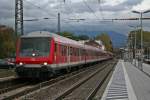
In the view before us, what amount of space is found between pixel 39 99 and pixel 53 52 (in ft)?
28.5

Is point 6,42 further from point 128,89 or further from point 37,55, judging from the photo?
point 128,89

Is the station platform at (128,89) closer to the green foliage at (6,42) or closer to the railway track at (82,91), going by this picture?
the railway track at (82,91)

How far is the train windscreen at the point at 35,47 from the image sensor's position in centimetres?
2538

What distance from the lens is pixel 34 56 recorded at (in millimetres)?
25047

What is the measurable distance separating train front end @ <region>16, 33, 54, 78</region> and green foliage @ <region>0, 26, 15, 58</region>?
61.5m

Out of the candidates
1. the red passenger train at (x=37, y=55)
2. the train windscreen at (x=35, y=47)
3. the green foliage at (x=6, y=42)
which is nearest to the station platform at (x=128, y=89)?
the red passenger train at (x=37, y=55)

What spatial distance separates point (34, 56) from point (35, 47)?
0.79 m

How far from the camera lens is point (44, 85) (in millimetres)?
24156

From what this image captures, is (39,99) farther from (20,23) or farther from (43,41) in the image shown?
(20,23)

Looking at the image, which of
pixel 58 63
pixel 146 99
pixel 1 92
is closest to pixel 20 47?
pixel 58 63

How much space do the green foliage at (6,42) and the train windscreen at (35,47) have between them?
2419 inches

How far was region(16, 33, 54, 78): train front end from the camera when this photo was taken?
24.7 m

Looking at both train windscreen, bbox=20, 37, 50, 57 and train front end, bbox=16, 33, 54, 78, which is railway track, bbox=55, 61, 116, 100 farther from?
train windscreen, bbox=20, 37, 50, 57

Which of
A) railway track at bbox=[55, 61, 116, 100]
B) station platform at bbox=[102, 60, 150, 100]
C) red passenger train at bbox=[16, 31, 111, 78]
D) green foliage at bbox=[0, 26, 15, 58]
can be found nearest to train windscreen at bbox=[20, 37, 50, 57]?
red passenger train at bbox=[16, 31, 111, 78]
